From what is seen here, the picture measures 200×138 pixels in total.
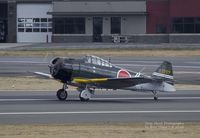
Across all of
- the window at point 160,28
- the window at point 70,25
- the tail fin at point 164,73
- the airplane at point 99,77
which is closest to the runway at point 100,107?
the airplane at point 99,77

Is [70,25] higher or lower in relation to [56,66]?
higher

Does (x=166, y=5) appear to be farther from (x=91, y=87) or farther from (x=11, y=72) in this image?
(x=91, y=87)

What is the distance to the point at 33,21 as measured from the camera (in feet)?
265

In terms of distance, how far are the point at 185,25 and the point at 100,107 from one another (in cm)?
5327

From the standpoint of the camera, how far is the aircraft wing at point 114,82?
24.1 meters

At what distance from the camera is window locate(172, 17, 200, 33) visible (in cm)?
7312

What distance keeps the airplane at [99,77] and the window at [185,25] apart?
162ft

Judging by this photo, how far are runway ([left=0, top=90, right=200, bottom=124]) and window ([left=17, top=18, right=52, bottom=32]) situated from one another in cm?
5344

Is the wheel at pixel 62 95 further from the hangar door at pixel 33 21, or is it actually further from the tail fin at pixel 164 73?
the hangar door at pixel 33 21

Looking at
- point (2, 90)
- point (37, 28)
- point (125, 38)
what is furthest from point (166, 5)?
point (2, 90)

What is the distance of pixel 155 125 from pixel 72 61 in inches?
330

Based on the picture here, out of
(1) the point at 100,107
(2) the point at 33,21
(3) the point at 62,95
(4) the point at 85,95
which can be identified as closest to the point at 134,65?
(3) the point at 62,95

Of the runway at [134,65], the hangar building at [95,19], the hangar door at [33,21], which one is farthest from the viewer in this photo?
the hangar door at [33,21]

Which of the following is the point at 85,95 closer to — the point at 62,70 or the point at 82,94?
the point at 82,94
